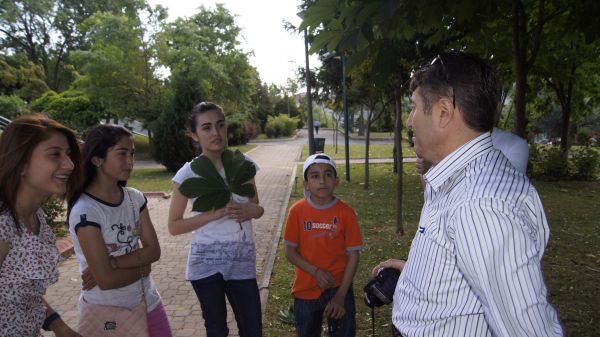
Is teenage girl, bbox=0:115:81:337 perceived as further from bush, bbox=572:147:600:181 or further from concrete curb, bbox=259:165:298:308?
bush, bbox=572:147:600:181

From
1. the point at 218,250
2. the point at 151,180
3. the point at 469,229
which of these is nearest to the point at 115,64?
the point at 151,180

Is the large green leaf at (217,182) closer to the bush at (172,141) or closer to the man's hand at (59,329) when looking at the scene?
the man's hand at (59,329)

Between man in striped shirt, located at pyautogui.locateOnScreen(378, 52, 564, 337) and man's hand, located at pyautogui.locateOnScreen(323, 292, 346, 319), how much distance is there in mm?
1256

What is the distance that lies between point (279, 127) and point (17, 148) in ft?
143

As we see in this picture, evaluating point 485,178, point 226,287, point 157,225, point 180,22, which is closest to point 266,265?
point 226,287

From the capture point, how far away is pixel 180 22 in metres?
24.3

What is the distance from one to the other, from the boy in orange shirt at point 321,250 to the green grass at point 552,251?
1.20m

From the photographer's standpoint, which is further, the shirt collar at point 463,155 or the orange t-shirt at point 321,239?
the orange t-shirt at point 321,239

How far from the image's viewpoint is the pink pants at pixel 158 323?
2600 millimetres

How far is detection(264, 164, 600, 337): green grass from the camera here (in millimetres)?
4297

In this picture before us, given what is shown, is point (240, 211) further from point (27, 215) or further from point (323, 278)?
point (27, 215)

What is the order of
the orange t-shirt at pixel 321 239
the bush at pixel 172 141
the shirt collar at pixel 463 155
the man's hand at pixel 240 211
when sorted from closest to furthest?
the shirt collar at pixel 463 155, the man's hand at pixel 240 211, the orange t-shirt at pixel 321 239, the bush at pixel 172 141

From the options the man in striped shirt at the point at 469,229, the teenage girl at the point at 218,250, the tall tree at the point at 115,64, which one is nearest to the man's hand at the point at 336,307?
the teenage girl at the point at 218,250

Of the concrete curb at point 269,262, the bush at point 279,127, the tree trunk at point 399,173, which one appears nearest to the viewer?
the concrete curb at point 269,262
